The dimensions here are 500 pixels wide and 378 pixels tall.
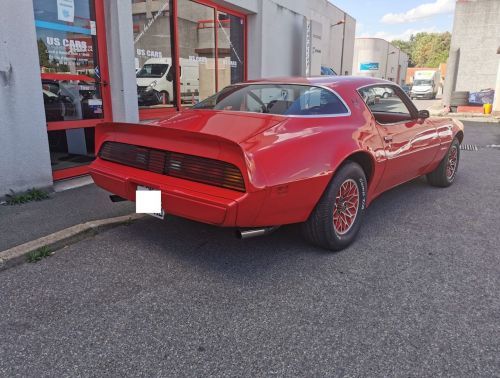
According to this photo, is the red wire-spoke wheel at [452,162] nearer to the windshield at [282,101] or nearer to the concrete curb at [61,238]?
the windshield at [282,101]

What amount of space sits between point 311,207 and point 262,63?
21.9 feet

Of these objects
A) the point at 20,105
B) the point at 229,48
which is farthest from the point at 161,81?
the point at 20,105

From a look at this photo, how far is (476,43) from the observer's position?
20.0m

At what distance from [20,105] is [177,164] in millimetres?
2476

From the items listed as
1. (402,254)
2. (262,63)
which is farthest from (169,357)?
(262,63)

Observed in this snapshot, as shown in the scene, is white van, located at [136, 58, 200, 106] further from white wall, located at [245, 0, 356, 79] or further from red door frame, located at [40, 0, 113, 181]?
white wall, located at [245, 0, 356, 79]

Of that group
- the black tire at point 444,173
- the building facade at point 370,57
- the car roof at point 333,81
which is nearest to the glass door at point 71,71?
the car roof at point 333,81

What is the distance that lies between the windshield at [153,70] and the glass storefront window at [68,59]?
97cm

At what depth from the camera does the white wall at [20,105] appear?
420 centimetres

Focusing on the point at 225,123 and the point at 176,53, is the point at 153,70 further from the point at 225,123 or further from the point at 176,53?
the point at 225,123

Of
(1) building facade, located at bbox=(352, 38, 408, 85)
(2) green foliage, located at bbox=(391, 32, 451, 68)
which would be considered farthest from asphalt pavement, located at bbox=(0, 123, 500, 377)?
(2) green foliage, located at bbox=(391, 32, 451, 68)

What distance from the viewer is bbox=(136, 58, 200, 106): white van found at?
6445 millimetres

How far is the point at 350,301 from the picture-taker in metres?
2.64

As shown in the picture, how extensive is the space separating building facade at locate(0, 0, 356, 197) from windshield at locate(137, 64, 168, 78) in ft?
0.05
